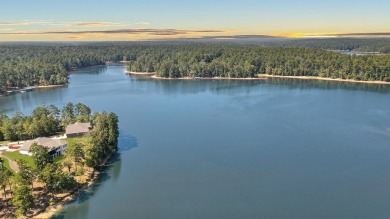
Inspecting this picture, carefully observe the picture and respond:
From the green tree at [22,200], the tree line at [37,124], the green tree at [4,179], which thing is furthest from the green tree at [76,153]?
the tree line at [37,124]

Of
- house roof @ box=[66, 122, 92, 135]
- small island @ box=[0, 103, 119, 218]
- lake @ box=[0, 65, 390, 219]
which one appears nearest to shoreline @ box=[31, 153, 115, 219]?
small island @ box=[0, 103, 119, 218]

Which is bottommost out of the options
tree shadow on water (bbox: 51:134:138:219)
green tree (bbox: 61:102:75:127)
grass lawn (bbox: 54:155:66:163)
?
tree shadow on water (bbox: 51:134:138:219)

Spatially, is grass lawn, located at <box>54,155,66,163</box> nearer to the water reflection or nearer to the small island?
the small island

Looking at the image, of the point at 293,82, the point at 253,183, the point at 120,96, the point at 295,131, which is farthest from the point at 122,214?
the point at 293,82

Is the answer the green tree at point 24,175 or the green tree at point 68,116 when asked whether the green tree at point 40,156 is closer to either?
the green tree at point 24,175

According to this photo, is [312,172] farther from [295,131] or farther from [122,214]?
[122,214]

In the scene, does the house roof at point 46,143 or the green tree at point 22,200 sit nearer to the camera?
the green tree at point 22,200
